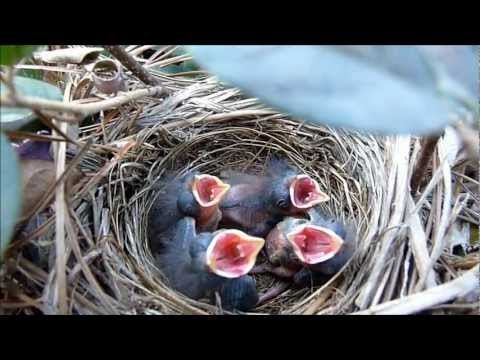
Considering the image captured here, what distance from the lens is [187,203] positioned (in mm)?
1573

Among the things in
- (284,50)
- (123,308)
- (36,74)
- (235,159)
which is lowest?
(123,308)

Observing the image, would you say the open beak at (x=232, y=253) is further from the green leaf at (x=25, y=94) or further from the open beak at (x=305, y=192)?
the green leaf at (x=25, y=94)

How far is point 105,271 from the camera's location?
117cm

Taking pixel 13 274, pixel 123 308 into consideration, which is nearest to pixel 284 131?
pixel 123 308

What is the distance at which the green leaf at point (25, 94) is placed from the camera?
3.20 feet

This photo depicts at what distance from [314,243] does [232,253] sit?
0.77 feet

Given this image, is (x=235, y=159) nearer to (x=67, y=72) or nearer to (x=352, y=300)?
(x=67, y=72)

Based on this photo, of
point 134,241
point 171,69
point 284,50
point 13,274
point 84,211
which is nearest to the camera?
point 284,50

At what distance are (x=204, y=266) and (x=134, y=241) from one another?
0.73ft

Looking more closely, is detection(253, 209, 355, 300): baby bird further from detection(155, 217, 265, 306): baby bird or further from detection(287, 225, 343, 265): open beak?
detection(155, 217, 265, 306): baby bird

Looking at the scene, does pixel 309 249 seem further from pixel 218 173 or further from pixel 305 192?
pixel 218 173

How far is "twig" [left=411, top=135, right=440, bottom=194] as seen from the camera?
1.07 m

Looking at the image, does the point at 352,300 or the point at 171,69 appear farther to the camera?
the point at 171,69

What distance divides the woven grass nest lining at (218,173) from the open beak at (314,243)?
0.23 feet
